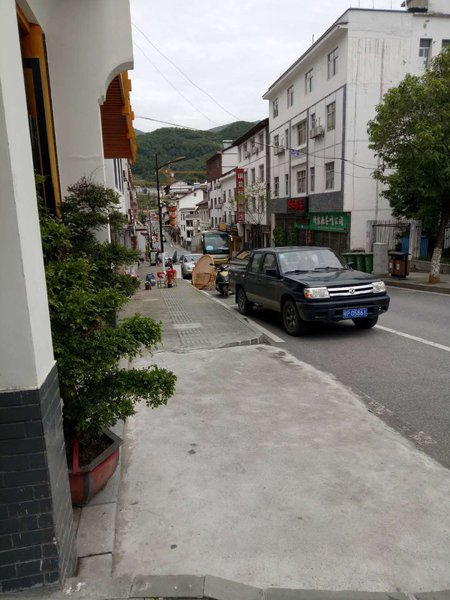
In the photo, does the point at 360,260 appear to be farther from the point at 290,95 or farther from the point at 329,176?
the point at 290,95

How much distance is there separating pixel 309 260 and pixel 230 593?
24.4 ft

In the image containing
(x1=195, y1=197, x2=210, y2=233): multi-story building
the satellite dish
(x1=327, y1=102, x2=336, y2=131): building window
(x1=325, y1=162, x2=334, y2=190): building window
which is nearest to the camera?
the satellite dish

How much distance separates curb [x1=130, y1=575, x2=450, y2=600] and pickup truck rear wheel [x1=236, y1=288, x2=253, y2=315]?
883cm

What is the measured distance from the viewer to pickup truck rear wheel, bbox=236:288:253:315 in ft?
36.6

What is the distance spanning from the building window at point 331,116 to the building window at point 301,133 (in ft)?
11.3

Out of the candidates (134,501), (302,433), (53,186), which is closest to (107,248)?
(53,186)

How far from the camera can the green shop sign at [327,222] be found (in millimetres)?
24317

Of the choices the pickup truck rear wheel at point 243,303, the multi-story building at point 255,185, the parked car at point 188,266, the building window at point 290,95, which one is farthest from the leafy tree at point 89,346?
the multi-story building at point 255,185

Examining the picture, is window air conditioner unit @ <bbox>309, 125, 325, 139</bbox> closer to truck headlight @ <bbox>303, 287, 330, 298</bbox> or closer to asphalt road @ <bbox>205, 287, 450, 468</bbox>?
asphalt road @ <bbox>205, 287, 450, 468</bbox>

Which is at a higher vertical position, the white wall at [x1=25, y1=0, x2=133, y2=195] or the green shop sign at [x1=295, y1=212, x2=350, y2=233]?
the white wall at [x1=25, y1=0, x2=133, y2=195]

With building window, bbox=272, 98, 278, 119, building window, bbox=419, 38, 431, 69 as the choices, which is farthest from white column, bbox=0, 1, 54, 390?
building window, bbox=272, 98, 278, 119

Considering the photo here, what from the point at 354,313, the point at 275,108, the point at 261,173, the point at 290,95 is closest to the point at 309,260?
the point at 354,313

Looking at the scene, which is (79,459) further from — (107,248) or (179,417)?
(107,248)

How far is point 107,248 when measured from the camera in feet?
14.1
